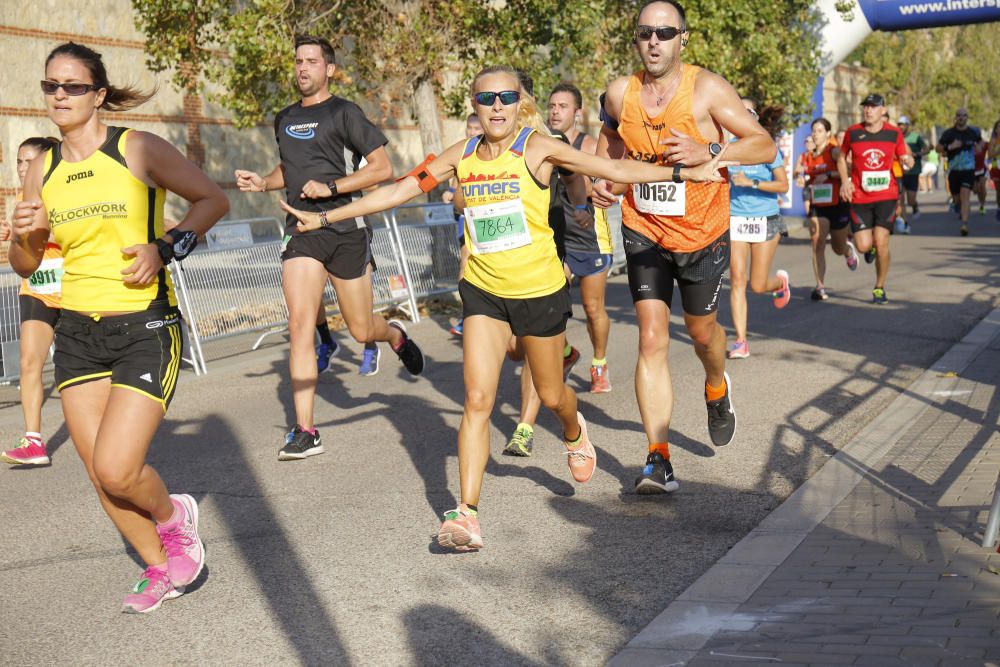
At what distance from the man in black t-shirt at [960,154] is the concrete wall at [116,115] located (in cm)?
1259

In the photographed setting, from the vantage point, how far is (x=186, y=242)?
4.89 meters

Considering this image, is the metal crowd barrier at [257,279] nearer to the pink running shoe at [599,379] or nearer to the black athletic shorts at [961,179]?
the pink running shoe at [599,379]

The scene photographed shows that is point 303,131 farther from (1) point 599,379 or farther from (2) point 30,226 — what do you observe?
(2) point 30,226

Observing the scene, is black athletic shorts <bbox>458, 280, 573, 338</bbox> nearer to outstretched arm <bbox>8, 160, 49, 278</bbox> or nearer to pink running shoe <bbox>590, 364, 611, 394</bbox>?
outstretched arm <bbox>8, 160, 49, 278</bbox>

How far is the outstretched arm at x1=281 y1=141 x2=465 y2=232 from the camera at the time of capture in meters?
5.70

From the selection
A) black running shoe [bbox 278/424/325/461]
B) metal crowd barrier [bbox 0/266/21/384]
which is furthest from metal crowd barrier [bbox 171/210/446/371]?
black running shoe [bbox 278/424/325/461]

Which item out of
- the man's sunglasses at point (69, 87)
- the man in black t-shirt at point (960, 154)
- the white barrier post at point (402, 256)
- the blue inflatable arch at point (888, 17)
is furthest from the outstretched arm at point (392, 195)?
the man in black t-shirt at point (960, 154)

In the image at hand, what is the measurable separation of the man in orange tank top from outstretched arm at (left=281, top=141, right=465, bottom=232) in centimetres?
78

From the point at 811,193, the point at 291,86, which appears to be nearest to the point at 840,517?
the point at 811,193

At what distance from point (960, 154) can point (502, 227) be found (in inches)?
823

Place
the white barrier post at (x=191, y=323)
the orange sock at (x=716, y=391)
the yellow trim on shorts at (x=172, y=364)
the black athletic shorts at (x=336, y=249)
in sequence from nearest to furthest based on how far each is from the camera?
the yellow trim on shorts at (x=172, y=364), the orange sock at (x=716, y=391), the black athletic shorts at (x=336, y=249), the white barrier post at (x=191, y=323)

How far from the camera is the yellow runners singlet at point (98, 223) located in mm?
4785

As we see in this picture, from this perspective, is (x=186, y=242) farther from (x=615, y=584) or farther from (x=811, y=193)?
(x=811, y=193)

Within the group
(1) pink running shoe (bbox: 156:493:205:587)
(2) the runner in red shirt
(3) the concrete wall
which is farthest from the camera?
(3) the concrete wall
